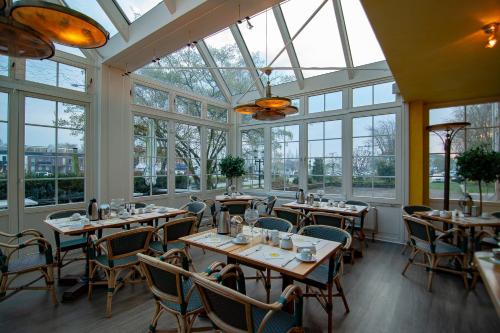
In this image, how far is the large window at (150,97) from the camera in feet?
17.0

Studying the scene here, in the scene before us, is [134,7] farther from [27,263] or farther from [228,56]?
[27,263]

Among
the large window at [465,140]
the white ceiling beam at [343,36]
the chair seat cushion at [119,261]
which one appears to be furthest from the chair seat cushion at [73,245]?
the large window at [465,140]

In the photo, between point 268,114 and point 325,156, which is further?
point 325,156

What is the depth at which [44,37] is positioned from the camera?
5.97 ft

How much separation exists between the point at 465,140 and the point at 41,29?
6.38m

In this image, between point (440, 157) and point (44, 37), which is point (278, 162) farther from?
point (44, 37)

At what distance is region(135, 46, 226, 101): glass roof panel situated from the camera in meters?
5.49

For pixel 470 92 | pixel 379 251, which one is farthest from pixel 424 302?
pixel 470 92

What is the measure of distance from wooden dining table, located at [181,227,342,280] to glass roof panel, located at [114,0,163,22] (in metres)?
3.47

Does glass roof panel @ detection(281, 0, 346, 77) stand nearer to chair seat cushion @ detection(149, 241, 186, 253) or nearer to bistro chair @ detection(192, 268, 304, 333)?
chair seat cushion @ detection(149, 241, 186, 253)

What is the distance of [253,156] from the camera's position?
7.25 meters

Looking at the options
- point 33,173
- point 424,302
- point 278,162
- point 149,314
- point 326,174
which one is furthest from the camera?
point 278,162

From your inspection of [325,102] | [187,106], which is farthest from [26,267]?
[325,102]

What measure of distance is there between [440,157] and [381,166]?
3.62 feet
